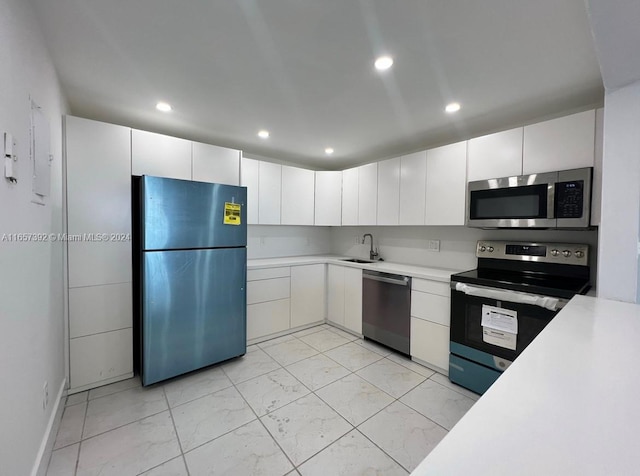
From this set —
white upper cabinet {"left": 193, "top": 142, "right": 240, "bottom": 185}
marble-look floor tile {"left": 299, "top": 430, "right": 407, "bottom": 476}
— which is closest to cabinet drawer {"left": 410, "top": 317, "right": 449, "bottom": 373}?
marble-look floor tile {"left": 299, "top": 430, "right": 407, "bottom": 476}

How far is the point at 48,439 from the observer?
1491 millimetres

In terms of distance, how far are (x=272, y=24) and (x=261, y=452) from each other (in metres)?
2.33

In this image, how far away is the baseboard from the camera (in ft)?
4.31

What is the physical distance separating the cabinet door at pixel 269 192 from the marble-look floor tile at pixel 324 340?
4.79 feet

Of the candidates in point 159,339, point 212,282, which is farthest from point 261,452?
point 212,282

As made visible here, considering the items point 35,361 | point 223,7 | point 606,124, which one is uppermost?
point 223,7

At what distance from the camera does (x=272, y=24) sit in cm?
134

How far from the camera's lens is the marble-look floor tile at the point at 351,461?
4.75ft

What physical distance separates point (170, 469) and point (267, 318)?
1.67 meters

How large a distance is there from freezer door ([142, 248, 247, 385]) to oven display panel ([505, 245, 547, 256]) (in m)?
2.41

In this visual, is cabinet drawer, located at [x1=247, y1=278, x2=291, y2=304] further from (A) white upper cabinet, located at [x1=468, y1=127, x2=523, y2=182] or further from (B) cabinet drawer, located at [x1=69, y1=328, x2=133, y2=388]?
(A) white upper cabinet, located at [x1=468, y1=127, x2=523, y2=182]

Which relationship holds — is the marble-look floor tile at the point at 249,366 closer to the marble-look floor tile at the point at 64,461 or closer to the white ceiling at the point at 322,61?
the marble-look floor tile at the point at 64,461

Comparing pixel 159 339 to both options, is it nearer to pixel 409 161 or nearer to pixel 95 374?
pixel 95 374

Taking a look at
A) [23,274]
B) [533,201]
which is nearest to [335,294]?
[533,201]
